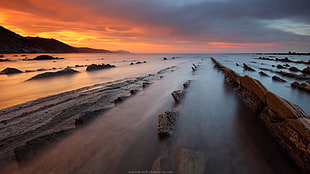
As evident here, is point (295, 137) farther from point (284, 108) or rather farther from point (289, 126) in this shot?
point (284, 108)

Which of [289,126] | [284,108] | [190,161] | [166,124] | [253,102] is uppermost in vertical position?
[284,108]

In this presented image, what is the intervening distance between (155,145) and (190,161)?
0.82 meters

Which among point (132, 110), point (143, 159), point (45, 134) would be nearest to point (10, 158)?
point (45, 134)

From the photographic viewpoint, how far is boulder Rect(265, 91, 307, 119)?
9.04ft

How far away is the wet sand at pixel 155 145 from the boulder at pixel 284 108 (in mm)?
640

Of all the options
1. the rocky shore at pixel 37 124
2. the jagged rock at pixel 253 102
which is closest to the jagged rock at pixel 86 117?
the rocky shore at pixel 37 124

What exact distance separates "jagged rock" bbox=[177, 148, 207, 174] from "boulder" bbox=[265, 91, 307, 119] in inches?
78.2

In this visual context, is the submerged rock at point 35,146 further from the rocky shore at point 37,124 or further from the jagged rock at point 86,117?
the jagged rock at point 86,117

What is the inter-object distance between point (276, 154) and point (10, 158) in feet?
16.5

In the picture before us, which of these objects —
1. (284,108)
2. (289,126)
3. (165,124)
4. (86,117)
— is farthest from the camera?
(86,117)

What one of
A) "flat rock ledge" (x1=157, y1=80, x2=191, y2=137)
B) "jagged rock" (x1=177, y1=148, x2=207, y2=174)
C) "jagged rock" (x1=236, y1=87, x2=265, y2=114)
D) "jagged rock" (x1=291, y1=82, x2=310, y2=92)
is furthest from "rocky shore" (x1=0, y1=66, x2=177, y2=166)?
"jagged rock" (x1=291, y1=82, x2=310, y2=92)

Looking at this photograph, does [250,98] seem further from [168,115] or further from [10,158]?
[10,158]

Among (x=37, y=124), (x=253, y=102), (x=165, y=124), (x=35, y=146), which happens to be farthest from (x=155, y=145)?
(x=253, y=102)

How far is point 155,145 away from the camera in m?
2.99
